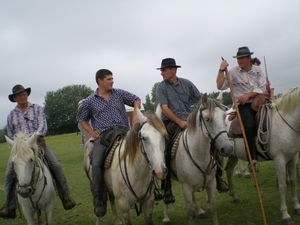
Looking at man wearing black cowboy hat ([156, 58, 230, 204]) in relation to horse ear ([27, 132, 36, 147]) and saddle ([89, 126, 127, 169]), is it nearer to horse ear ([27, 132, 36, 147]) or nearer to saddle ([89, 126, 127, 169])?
saddle ([89, 126, 127, 169])

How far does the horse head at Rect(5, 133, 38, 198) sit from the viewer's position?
12.3ft

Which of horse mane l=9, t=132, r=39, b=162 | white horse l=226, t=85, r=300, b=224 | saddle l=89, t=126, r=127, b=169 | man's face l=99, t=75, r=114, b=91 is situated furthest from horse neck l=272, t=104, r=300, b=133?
horse mane l=9, t=132, r=39, b=162

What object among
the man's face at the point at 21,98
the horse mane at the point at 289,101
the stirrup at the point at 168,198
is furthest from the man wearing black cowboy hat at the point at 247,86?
the man's face at the point at 21,98

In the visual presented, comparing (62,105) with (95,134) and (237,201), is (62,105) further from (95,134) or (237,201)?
(95,134)

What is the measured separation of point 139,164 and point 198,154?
1016 mm

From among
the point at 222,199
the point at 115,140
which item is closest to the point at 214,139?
the point at 115,140

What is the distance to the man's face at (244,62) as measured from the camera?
5.32 metres

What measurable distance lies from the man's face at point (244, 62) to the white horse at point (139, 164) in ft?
8.08

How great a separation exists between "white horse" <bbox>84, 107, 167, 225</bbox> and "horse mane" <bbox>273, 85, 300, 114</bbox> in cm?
241

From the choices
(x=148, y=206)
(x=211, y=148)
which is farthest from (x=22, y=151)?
(x=211, y=148)

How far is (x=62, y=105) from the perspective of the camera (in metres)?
74.8

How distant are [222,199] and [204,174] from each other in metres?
2.50

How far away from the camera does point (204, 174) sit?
415 cm

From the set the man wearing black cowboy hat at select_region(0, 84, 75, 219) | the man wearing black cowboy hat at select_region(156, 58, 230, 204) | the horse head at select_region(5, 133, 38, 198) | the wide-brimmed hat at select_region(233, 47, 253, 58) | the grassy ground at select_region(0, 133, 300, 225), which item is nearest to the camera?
the horse head at select_region(5, 133, 38, 198)
